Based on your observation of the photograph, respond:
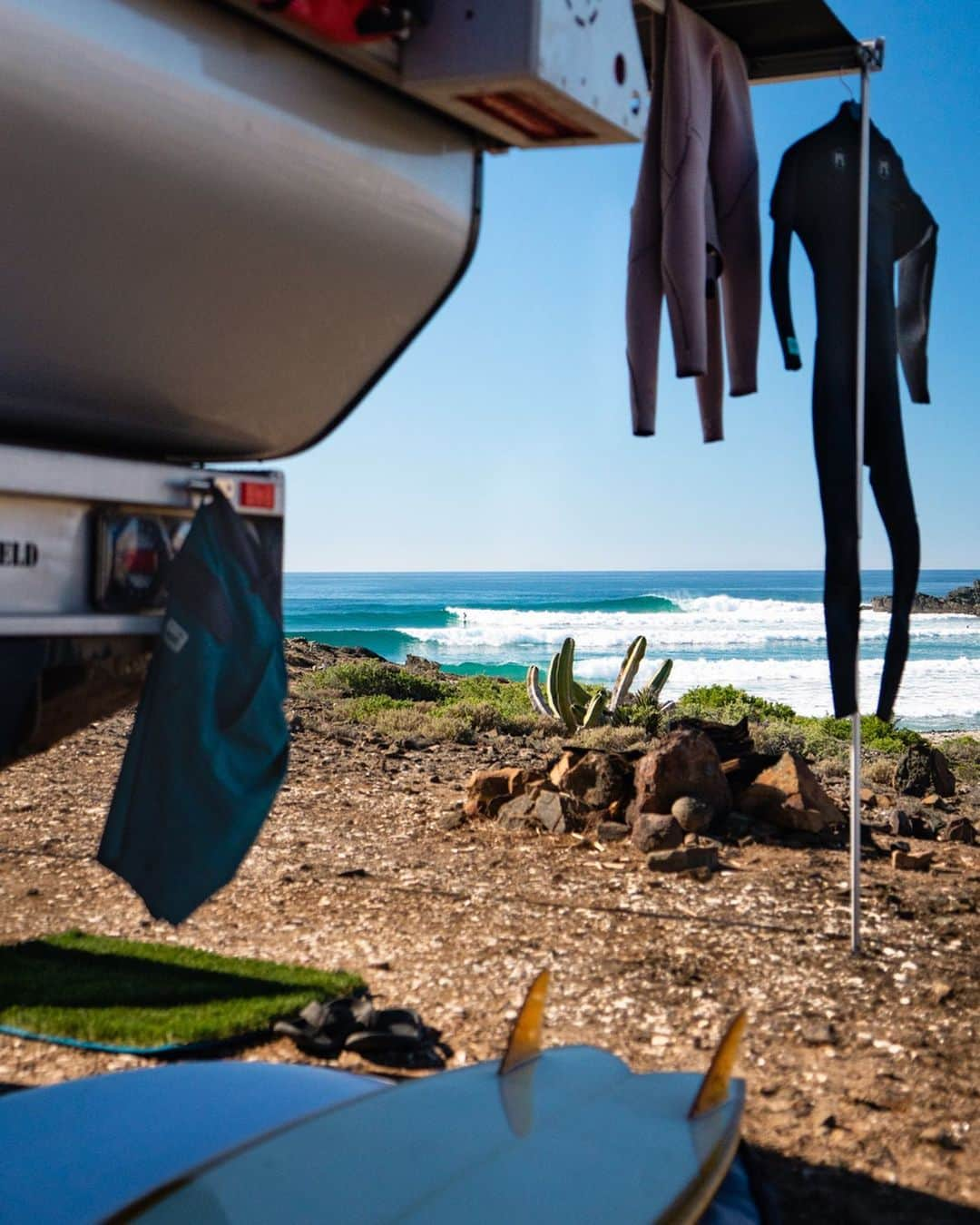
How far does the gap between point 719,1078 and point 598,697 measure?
23.0 ft

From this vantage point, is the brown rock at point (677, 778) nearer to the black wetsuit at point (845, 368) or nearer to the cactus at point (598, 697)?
the black wetsuit at point (845, 368)

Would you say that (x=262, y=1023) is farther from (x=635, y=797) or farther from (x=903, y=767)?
(x=903, y=767)

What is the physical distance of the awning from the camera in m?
3.46

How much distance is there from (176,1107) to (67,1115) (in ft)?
0.68

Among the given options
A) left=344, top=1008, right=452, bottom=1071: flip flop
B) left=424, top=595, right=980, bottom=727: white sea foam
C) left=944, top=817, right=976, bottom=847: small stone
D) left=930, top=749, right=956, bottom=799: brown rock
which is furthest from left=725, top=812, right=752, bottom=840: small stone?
left=424, top=595, right=980, bottom=727: white sea foam

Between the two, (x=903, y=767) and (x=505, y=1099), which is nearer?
(x=505, y=1099)

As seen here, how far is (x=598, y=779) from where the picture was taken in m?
6.05

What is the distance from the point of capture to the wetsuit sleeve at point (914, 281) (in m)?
3.92

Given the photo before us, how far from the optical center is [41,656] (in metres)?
2.09

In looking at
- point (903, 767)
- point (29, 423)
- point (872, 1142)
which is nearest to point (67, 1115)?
point (29, 423)

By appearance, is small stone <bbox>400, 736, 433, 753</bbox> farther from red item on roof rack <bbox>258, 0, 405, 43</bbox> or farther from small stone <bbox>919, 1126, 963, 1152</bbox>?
red item on roof rack <bbox>258, 0, 405, 43</bbox>

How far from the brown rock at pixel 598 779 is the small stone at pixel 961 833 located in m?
1.52

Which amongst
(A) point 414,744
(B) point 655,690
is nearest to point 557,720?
(B) point 655,690

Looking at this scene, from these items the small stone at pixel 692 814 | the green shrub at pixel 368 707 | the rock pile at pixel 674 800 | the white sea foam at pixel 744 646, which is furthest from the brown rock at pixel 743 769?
the white sea foam at pixel 744 646
